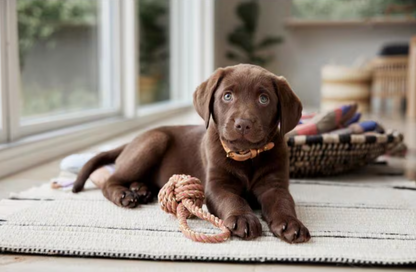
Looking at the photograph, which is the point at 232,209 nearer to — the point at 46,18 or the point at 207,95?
the point at 207,95

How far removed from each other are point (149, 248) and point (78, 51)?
339cm

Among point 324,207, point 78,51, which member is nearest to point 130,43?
point 78,51

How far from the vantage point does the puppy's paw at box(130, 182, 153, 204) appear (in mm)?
2049

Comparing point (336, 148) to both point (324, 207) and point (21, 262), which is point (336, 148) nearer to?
point (324, 207)

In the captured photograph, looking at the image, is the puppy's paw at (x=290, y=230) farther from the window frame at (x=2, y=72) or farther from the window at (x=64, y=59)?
the window at (x=64, y=59)

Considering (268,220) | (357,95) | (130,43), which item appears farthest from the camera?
(357,95)

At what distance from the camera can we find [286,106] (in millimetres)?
1822

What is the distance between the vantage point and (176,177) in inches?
71.6

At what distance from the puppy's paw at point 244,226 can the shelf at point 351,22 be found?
891 cm

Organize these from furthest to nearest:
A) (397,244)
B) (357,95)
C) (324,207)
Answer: (357,95) < (324,207) < (397,244)

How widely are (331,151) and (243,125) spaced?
1.05 m

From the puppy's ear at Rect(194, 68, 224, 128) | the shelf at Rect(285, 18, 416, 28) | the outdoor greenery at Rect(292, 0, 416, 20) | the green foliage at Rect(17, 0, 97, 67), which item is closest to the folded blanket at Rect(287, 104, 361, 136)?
the puppy's ear at Rect(194, 68, 224, 128)

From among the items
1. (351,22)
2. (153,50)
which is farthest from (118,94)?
(351,22)

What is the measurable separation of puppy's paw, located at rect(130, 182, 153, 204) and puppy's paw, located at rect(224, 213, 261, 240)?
520mm
